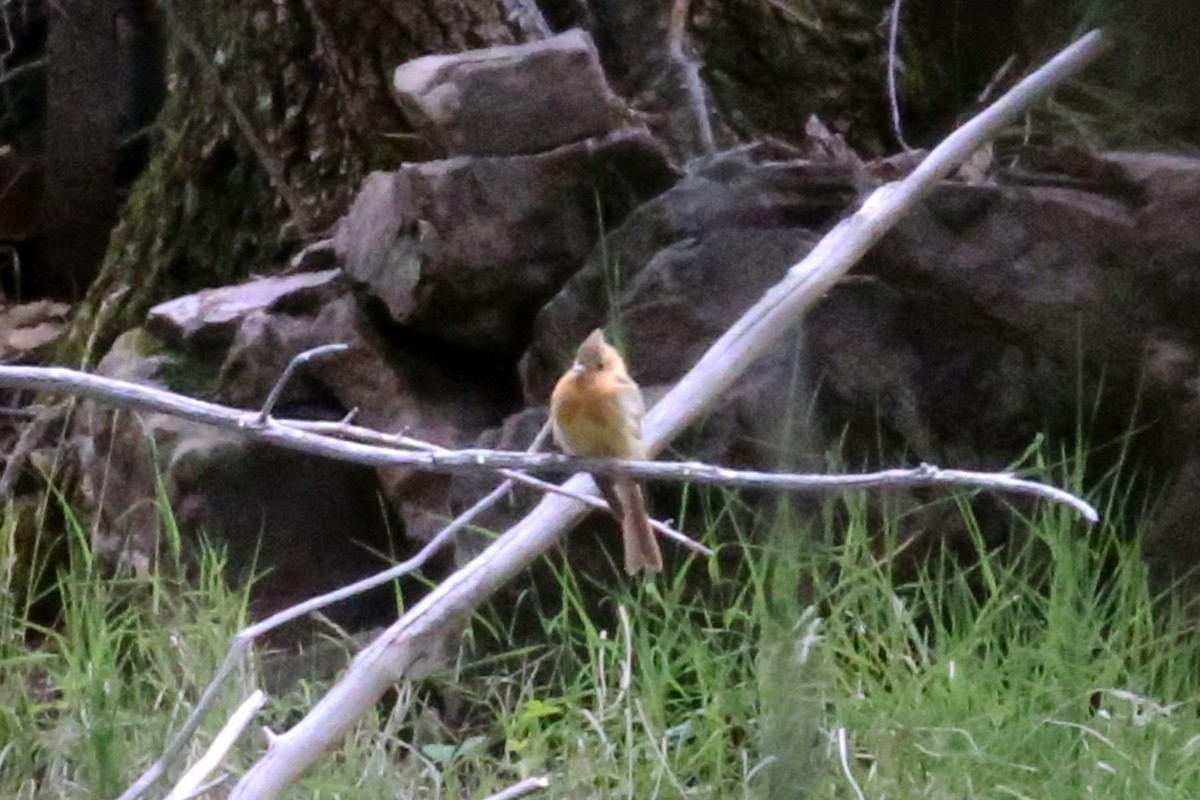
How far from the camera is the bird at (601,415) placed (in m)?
1.66

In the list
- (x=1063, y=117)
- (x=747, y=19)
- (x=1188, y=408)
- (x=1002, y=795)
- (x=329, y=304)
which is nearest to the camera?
(x=1002, y=795)

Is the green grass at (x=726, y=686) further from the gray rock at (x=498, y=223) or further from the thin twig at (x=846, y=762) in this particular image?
the gray rock at (x=498, y=223)

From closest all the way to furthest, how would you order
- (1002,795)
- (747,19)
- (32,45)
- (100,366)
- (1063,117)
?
(1002,795) → (1063,117) → (100,366) → (747,19) → (32,45)

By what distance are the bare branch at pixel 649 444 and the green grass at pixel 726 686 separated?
0.20 metres

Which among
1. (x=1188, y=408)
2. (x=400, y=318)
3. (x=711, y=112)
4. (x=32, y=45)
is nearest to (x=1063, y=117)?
(x=1188, y=408)

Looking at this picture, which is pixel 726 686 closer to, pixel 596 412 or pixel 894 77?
pixel 596 412

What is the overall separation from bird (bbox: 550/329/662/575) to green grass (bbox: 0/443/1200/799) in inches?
12.1

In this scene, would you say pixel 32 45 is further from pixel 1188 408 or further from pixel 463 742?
pixel 1188 408

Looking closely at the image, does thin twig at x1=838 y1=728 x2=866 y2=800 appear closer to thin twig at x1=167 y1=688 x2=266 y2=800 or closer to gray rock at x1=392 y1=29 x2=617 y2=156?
thin twig at x1=167 y1=688 x2=266 y2=800

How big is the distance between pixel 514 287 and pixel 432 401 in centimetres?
23

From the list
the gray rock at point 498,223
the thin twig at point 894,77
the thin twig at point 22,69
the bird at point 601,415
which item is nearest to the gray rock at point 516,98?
the gray rock at point 498,223

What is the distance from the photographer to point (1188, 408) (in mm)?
2396

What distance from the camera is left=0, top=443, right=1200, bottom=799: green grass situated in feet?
6.91

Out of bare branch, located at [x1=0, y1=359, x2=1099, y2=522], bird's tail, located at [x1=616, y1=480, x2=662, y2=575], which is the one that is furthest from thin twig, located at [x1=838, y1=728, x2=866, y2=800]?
bare branch, located at [x1=0, y1=359, x2=1099, y2=522]
